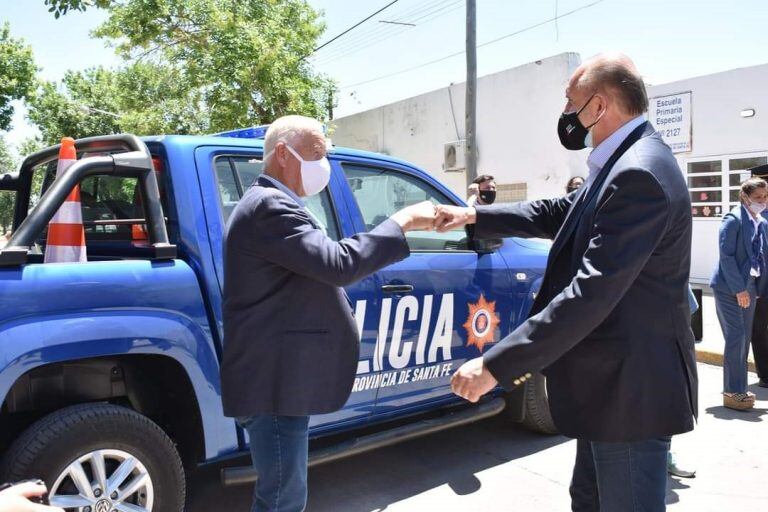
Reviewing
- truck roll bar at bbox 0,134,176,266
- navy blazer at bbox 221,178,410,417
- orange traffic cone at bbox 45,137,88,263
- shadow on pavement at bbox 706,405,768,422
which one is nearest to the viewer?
navy blazer at bbox 221,178,410,417

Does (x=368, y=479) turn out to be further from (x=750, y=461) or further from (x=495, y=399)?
(x=750, y=461)

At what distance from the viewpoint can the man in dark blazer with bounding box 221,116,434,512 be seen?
216cm

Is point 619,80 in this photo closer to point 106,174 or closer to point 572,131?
point 572,131

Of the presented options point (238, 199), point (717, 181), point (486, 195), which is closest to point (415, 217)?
point (238, 199)

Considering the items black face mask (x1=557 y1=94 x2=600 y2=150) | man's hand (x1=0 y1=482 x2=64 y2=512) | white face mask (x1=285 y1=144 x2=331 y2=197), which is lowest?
man's hand (x1=0 y1=482 x2=64 y2=512)

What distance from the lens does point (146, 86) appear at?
17.1 m

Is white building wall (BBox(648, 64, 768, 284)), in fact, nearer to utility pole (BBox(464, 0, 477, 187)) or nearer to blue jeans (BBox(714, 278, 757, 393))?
utility pole (BBox(464, 0, 477, 187))

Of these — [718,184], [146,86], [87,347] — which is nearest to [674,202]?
[87,347]

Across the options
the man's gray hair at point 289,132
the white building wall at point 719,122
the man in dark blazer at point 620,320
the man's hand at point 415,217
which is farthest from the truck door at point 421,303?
the white building wall at point 719,122

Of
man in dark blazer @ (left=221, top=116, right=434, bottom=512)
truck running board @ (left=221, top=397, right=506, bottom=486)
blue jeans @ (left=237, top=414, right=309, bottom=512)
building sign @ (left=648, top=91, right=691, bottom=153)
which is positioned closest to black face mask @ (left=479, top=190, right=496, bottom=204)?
truck running board @ (left=221, top=397, right=506, bottom=486)

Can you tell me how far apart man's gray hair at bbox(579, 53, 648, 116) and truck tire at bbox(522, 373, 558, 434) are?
2672 millimetres

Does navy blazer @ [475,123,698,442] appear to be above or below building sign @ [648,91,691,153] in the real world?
below

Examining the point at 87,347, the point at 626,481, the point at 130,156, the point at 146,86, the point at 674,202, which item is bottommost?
the point at 626,481

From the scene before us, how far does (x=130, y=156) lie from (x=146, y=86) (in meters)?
15.6
